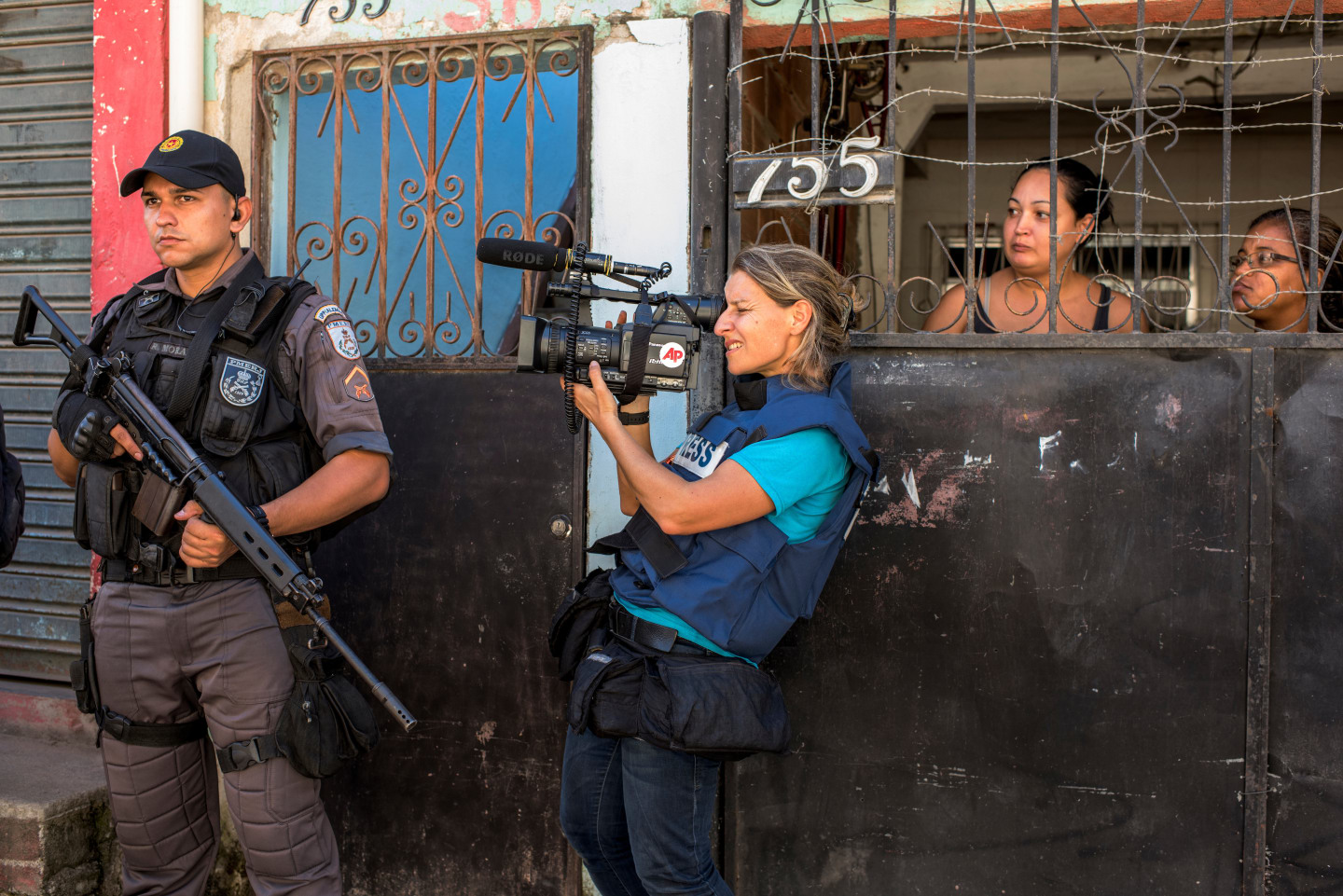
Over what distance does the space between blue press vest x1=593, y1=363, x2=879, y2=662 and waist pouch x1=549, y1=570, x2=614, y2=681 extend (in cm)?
15

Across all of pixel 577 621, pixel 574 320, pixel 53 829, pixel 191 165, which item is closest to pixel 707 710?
pixel 577 621

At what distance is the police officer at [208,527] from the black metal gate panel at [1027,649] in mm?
1215

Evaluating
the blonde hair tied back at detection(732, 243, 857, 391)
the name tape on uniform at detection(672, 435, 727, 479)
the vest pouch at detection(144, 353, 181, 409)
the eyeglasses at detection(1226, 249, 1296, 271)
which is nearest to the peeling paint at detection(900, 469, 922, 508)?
the blonde hair tied back at detection(732, 243, 857, 391)

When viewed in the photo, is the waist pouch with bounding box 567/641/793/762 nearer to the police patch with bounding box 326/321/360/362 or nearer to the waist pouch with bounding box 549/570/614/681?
the waist pouch with bounding box 549/570/614/681

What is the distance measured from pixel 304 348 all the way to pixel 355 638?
110 cm

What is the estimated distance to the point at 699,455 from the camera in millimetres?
2230

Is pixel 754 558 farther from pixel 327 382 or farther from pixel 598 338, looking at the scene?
pixel 327 382

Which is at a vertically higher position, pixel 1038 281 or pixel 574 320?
pixel 1038 281

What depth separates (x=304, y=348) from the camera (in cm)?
240

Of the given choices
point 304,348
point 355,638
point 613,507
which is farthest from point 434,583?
point 304,348

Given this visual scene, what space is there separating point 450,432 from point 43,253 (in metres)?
1.73

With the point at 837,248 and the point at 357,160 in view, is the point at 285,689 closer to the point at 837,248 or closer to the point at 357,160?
the point at 357,160

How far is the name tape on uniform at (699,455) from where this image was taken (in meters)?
2.17

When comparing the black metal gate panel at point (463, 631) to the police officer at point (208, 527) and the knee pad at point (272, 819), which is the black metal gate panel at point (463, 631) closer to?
the police officer at point (208, 527)
